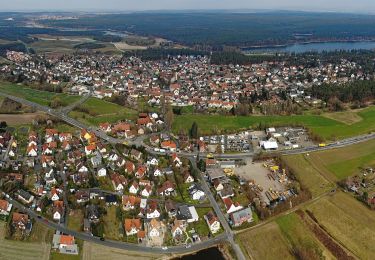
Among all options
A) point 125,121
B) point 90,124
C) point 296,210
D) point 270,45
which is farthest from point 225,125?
point 270,45

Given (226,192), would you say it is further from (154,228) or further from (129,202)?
(129,202)

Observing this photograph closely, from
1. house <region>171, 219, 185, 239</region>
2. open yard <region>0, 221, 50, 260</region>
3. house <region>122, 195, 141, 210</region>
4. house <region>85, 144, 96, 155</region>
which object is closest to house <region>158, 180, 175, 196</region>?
house <region>122, 195, 141, 210</region>

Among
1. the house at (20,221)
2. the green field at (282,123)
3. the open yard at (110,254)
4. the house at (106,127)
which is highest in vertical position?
the house at (20,221)

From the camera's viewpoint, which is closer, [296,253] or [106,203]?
[296,253]

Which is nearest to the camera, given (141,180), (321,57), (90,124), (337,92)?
(141,180)

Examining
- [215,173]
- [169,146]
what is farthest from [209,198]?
[169,146]

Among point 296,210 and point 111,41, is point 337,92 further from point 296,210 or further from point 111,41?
point 111,41

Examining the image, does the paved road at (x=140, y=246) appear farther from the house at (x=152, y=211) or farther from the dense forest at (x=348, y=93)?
the dense forest at (x=348, y=93)

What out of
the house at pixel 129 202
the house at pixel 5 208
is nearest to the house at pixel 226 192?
the house at pixel 129 202
